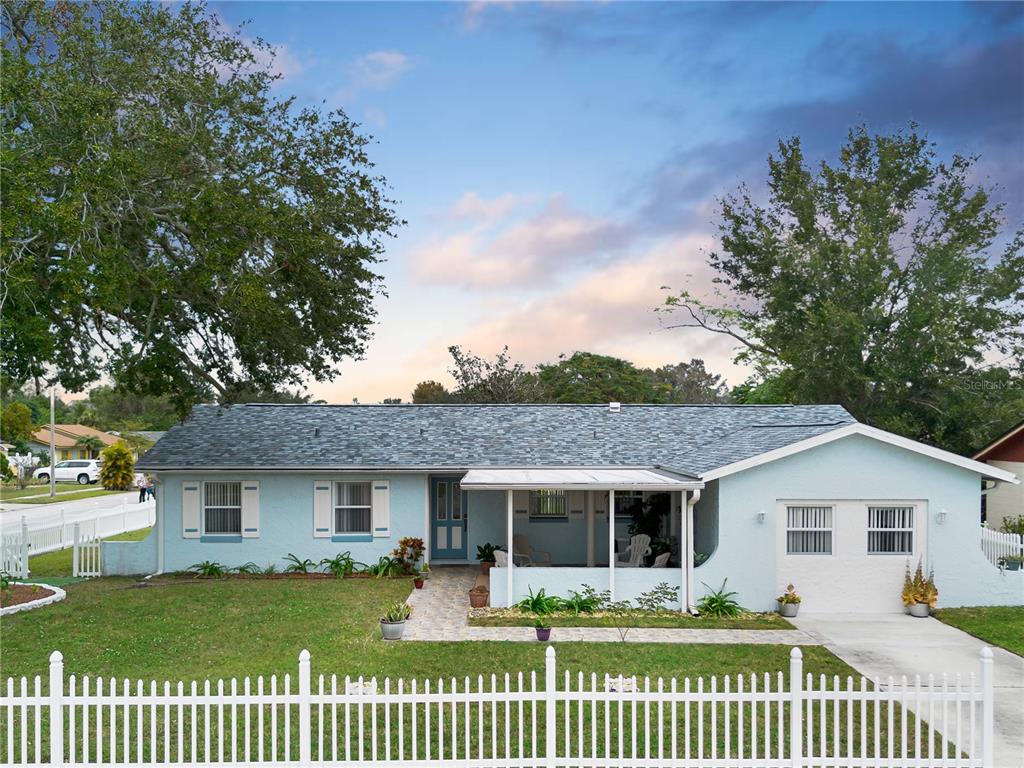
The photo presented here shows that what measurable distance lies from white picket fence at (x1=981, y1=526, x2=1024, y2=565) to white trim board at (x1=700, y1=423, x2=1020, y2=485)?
12.2 ft

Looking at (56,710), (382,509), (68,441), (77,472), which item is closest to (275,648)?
(56,710)

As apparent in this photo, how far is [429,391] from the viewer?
59281mm

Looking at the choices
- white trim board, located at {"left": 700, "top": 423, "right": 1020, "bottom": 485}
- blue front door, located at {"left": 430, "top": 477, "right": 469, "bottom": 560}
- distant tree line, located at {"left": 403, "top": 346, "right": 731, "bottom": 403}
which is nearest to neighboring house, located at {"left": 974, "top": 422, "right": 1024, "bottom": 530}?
white trim board, located at {"left": 700, "top": 423, "right": 1020, "bottom": 485}

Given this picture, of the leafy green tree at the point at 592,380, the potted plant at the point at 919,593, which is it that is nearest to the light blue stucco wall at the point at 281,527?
the potted plant at the point at 919,593

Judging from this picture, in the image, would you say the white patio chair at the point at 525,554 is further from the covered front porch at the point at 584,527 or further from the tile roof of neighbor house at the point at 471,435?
the tile roof of neighbor house at the point at 471,435

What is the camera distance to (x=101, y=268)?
618 inches

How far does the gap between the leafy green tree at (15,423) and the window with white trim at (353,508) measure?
45102 millimetres

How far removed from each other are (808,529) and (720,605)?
2.48 meters

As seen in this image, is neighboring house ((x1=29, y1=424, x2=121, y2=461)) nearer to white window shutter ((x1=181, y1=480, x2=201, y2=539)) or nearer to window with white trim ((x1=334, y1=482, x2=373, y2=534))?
white window shutter ((x1=181, y1=480, x2=201, y2=539))

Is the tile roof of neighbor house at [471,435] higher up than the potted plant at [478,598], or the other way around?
the tile roof of neighbor house at [471,435]

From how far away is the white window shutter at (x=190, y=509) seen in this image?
21.4 m

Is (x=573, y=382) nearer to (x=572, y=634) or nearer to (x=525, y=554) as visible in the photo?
(x=525, y=554)

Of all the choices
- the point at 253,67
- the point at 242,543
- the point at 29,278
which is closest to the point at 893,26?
the point at 253,67

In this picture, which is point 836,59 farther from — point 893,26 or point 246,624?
point 246,624
